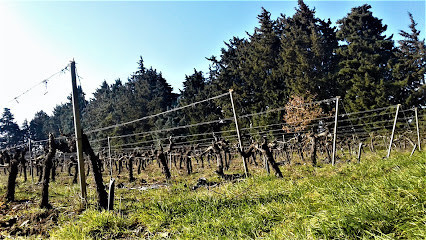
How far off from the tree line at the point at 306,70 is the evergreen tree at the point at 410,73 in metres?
0.10

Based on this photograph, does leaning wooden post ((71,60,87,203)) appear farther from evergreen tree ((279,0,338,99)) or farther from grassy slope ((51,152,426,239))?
evergreen tree ((279,0,338,99))

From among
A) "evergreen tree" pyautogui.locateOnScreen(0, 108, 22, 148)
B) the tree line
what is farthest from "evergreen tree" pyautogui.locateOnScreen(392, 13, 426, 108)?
"evergreen tree" pyautogui.locateOnScreen(0, 108, 22, 148)

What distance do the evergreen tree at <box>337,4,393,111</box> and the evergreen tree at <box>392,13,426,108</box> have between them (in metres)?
1.28

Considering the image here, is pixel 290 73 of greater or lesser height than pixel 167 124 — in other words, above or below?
above

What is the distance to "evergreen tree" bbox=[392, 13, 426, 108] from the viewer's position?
27.7m

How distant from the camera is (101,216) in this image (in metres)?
4.00

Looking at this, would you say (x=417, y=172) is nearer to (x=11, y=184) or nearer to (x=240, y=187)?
(x=240, y=187)

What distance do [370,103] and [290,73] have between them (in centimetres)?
1116

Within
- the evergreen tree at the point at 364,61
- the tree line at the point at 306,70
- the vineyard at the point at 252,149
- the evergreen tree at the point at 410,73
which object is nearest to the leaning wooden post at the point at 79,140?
the vineyard at the point at 252,149

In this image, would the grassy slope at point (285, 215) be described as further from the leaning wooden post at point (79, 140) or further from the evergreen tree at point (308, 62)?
the evergreen tree at point (308, 62)

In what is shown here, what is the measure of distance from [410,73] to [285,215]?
37.3 meters

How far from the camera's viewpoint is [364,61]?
97.4ft

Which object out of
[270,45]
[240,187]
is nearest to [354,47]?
[270,45]

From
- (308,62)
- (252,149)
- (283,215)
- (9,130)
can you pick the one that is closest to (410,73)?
(308,62)
